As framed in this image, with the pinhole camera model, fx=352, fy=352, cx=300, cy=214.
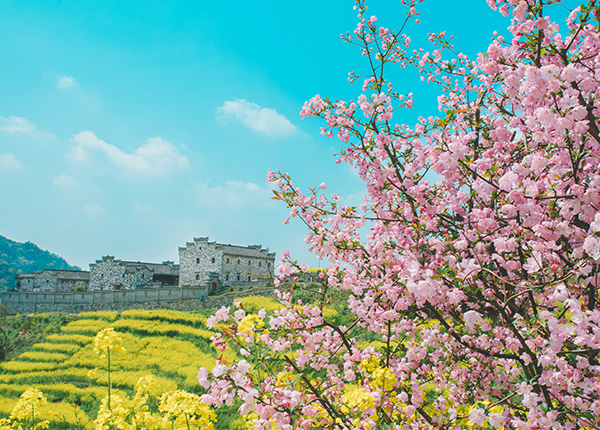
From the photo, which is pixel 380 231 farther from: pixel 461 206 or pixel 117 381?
pixel 117 381

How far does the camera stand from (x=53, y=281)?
47.8 meters

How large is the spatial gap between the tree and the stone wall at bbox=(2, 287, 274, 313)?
2384 cm

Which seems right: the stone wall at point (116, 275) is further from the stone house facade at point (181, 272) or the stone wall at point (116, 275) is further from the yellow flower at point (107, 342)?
the yellow flower at point (107, 342)

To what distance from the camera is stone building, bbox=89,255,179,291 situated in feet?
151

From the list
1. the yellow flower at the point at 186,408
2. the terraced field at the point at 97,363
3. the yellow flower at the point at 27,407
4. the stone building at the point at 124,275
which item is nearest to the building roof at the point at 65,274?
the stone building at the point at 124,275

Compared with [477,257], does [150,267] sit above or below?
above

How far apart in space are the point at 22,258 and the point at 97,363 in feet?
351

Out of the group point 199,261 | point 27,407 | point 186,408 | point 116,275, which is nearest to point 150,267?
point 116,275

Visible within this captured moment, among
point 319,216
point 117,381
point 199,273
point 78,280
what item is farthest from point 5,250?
point 319,216

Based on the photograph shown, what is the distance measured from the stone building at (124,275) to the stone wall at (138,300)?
1597 centimetres

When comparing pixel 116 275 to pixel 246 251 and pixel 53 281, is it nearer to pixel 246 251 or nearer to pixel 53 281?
pixel 53 281

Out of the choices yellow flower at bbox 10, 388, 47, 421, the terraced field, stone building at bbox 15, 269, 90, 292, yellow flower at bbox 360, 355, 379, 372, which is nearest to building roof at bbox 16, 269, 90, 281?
stone building at bbox 15, 269, 90, 292

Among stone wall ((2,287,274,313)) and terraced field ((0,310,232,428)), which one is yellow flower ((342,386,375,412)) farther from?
stone wall ((2,287,274,313))

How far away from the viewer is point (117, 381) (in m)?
12.8
